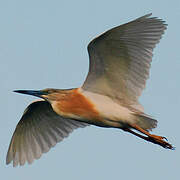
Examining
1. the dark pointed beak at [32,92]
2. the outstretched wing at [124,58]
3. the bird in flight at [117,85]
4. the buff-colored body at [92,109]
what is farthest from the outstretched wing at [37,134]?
the outstretched wing at [124,58]

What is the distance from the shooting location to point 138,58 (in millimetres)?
11156

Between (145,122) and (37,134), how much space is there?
3.52 meters

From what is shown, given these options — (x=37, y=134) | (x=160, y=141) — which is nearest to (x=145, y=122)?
(x=160, y=141)

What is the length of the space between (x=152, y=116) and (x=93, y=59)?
5.45ft

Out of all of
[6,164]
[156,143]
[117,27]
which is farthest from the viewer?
[6,164]

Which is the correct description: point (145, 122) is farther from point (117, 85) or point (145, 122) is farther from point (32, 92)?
point (32, 92)

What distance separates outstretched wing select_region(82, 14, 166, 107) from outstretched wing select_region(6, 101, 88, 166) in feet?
7.41

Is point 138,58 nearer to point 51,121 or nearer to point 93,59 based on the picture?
point 93,59

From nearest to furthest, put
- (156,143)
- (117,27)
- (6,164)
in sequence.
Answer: (117,27) < (156,143) < (6,164)

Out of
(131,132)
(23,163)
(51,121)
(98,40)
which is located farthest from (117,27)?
(23,163)

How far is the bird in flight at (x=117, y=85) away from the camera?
35.6 feet

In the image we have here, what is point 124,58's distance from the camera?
1120 centimetres

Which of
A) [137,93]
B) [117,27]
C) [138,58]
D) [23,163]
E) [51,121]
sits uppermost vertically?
[117,27]

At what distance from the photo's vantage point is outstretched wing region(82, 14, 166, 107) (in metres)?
10.8
